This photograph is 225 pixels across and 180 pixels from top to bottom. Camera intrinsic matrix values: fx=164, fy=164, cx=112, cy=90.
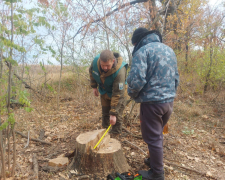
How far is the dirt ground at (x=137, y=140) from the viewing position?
9.06 feet

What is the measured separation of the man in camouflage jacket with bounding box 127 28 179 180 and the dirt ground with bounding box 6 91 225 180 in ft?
2.67

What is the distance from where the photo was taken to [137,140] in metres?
3.64

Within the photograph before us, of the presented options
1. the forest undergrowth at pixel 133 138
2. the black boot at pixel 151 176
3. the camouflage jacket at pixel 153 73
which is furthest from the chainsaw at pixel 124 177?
the camouflage jacket at pixel 153 73

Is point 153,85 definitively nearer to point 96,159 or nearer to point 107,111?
point 96,159

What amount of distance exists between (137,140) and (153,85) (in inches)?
76.9

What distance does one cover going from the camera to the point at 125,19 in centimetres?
425

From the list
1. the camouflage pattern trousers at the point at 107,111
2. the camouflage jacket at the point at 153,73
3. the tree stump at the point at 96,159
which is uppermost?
the camouflage jacket at the point at 153,73

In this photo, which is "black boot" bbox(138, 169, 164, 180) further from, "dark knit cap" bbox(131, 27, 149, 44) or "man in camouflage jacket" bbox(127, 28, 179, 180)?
"dark knit cap" bbox(131, 27, 149, 44)

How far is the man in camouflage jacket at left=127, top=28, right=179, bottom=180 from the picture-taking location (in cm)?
206

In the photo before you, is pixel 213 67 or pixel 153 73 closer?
pixel 153 73

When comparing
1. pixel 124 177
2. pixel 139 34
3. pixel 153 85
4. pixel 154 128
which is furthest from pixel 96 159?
pixel 139 34

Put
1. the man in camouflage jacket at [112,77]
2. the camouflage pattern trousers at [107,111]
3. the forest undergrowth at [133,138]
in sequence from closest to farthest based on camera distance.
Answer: the man in camouflage jacket at [112,77], the forest undergrowth at [133,138], the camouflage pattern trousers at [107,111]

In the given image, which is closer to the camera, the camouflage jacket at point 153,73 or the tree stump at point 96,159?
the camouflage jacket at point 153,73

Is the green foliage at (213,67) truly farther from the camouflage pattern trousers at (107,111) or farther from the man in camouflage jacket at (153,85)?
the man in camouflage jacket at (153,85)
